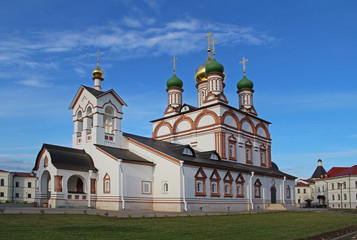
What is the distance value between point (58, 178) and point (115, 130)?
596 cm

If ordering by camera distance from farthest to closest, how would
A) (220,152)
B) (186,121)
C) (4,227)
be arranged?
(186,121), (220,152), (4,227)

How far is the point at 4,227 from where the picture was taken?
10.2 m

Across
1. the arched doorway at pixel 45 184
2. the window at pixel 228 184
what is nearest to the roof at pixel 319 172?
the window at pixel 228 184

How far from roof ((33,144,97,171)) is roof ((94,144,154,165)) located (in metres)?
1.30

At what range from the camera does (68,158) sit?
2325cm

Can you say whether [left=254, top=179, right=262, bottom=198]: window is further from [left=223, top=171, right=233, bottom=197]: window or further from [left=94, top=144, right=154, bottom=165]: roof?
[left=94, top=144, right=154, bottom=165]: roof

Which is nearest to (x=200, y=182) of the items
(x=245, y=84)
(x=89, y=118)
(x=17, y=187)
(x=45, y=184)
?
(x=89, y=118)

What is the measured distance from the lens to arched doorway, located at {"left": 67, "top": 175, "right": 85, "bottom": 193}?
966 inches

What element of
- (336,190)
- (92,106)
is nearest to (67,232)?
(92,106)

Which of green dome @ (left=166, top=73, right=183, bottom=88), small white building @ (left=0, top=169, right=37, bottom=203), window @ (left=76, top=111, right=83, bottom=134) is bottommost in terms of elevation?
small white building @ (left=0, top=169, right=37, bottom=203)

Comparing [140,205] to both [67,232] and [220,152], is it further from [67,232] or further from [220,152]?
[67,232]


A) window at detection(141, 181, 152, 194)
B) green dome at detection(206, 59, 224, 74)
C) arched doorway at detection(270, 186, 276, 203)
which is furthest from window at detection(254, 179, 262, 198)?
green dome at detection(206, 59, 224, 74)

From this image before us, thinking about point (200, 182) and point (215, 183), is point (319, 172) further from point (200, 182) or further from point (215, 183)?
point (200, 182)

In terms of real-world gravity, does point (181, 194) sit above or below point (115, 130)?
below
